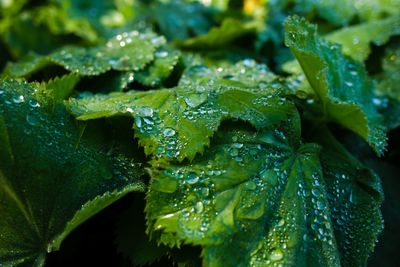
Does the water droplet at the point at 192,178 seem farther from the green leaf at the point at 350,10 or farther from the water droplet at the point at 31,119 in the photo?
Result: the green leaf at the point at 350,10

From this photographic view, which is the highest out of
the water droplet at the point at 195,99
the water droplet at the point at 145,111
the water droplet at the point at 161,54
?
the water droplet at the point at 195,99

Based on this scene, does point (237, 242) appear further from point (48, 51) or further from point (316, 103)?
point (48, 51)

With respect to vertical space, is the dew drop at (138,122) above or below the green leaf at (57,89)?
above

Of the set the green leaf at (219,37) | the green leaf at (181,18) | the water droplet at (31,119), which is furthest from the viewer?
the green leaf at (181,18)

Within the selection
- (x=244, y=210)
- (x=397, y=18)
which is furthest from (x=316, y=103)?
(x=397, y=18)

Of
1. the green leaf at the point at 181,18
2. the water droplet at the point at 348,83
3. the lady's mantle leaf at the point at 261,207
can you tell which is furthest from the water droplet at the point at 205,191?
the green leaf at the point at 181,18

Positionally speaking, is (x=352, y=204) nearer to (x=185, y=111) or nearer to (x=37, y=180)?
(x=185, y=111)

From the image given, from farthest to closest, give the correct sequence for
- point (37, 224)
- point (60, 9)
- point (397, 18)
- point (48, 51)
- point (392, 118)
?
point (60, 9)
point (48, 51)
point (397, 18)
point (392, 118)
point (37, 224)

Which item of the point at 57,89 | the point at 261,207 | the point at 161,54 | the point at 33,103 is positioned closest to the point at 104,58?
the point at 161,54
